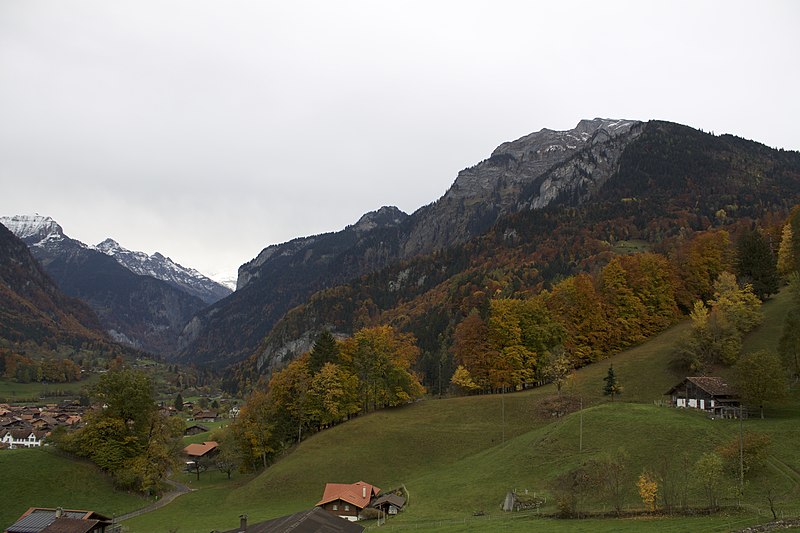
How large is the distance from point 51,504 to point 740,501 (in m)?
72.8

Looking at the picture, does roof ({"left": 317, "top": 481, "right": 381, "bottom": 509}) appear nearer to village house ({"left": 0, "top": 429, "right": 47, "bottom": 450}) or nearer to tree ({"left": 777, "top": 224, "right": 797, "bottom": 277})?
tree ({"left": 777, "top": 224, "right": 797, "bottom": 277})

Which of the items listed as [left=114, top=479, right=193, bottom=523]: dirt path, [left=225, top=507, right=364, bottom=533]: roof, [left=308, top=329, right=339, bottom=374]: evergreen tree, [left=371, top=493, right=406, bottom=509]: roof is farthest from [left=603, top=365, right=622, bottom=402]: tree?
[left=114, top=479, right=193, bottom=523]: dirt path

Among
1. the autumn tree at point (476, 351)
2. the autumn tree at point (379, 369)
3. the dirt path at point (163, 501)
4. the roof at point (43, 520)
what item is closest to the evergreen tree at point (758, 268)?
the autumn tree at point (476, 351)

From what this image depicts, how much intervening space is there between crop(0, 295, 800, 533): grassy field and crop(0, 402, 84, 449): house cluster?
68.4 m

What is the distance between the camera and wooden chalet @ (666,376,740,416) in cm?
6328

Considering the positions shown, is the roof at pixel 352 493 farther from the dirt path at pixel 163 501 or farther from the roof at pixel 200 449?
the roof at pixel 200 449

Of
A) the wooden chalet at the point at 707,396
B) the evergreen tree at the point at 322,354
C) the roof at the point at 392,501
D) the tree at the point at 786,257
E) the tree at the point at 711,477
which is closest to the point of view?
the tree at the point at 711,477

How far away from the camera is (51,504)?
65.6 metres

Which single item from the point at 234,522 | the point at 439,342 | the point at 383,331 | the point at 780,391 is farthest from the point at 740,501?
the point at 439,342

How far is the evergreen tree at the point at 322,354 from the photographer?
85500 mm

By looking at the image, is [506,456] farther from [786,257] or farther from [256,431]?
[786,257]

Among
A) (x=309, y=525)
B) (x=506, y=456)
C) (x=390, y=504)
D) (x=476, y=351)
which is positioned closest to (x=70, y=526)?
(x=309, y=525)

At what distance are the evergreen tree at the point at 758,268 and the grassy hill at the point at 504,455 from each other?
16.8 feet

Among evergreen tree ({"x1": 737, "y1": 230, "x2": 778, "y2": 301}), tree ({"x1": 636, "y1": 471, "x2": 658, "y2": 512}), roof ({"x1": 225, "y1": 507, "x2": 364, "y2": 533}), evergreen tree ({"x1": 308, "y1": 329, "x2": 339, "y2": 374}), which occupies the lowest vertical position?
roof ({"x1": 225, "y1": 507, "x2": 364, "y2": 533})
